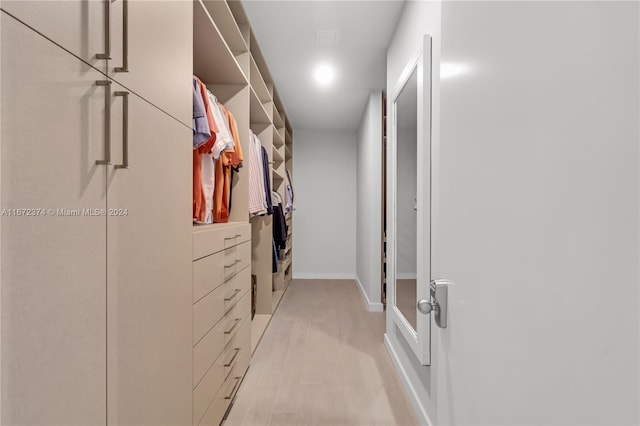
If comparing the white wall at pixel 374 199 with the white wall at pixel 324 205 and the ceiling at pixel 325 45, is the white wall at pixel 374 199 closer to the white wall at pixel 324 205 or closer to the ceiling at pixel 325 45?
the ceiling at pixel 325 45

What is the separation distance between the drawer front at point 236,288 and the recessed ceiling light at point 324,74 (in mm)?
2091

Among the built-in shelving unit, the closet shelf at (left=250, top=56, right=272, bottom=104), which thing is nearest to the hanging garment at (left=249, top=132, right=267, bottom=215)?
the built-in shelving unit

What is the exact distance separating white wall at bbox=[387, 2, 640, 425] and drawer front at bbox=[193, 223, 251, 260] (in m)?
0.99

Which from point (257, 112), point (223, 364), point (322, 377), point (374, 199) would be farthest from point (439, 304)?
point (374, 199)

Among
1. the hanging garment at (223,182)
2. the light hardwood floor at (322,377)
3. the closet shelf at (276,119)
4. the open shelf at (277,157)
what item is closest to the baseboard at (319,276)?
the light hardwood floor at (322,377)

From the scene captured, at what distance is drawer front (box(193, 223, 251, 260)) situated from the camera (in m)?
1.36

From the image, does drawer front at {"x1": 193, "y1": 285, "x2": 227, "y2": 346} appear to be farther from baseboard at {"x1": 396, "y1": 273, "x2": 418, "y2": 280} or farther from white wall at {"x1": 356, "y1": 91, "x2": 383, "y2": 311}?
white wall at {"x1": 356, "y1": 91, "x2": 383, "y2": 311}

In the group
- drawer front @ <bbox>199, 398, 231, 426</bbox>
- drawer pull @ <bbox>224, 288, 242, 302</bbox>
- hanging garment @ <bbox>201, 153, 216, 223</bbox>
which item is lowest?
drawer front @ <bbox>199, 398, 231, 426</bbox>

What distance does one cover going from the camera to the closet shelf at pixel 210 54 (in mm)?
1485

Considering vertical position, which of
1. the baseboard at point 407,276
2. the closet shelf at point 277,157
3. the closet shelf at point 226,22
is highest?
the closet shelf at point 226,22

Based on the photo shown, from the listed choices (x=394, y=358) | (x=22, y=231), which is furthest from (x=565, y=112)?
(x=394, y=358)

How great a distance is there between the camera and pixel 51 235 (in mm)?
640

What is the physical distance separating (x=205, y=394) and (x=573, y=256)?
4.86 feet

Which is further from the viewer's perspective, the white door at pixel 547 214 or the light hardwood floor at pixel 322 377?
the light hardwood floor at pixel 322 377
